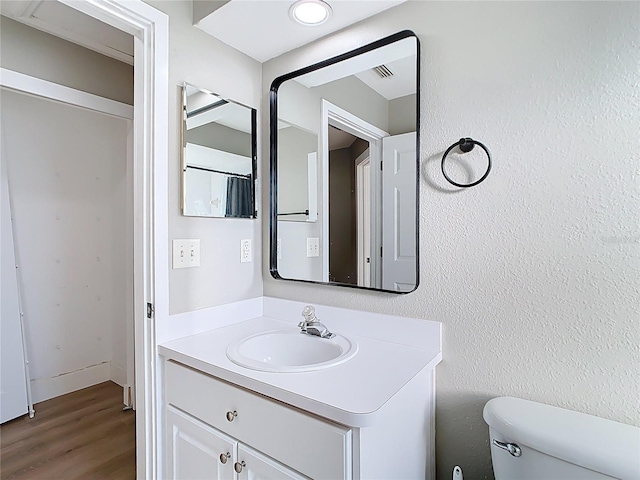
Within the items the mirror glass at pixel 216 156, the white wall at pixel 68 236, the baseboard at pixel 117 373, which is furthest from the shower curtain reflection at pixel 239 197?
the baseboard at pixel 117 373

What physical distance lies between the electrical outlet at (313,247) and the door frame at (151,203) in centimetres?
62

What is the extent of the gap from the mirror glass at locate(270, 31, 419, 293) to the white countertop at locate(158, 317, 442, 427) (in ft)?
0.85

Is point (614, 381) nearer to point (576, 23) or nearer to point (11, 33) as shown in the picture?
point (576, 23)

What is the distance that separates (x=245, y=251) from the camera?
5.55 ft

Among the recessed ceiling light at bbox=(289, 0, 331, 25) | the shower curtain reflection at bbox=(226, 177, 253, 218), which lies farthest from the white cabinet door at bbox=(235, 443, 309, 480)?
the recessed ceiling light at bbox=(289, 0, 331, 25)

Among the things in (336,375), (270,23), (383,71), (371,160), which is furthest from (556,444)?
(270,23)

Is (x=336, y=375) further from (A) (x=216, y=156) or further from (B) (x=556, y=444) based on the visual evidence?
(A) (x=216, y=156)

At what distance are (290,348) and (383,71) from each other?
3.79 feet

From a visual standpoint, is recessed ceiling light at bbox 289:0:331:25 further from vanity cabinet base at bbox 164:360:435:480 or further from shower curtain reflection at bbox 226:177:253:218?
vanity cabinet base at bbox 164:360:435:480

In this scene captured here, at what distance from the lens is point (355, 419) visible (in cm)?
83

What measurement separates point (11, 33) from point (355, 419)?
2.54 metres

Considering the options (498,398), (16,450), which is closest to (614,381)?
(498,398)

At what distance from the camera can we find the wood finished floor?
1813 mm

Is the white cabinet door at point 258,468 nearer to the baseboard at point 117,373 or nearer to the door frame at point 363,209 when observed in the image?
the door frame at point 363,209
